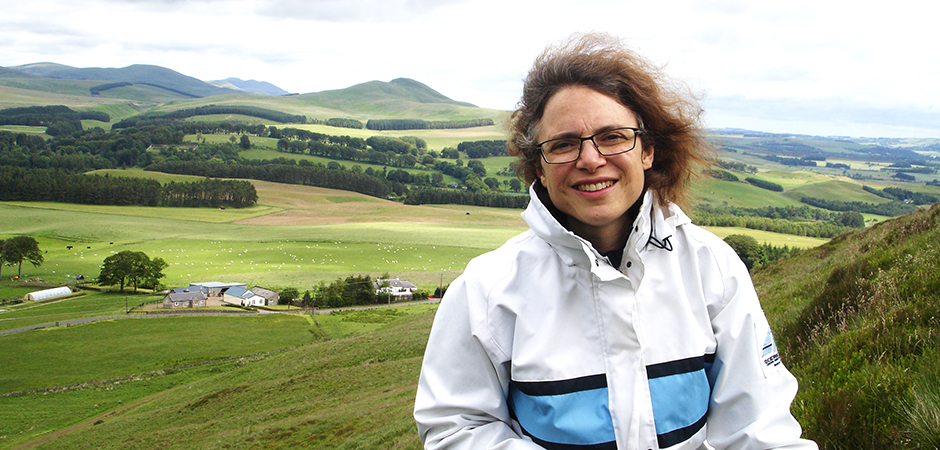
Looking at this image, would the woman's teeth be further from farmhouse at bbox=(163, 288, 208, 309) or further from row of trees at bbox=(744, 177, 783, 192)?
row of trees at bbox=(744, 177, 783, 192)

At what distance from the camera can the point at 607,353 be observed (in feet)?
5.97

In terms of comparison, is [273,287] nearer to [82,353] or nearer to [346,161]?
[82,353]

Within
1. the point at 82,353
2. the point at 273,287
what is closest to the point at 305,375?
the point at 82,353

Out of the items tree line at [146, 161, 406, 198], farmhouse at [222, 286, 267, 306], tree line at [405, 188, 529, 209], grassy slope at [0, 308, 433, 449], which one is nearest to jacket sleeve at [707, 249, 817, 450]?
grassy slope at [0, 308, 433, 449]

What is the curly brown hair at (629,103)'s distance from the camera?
2078 millimetres

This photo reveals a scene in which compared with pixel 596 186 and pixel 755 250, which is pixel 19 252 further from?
pixel 755 250

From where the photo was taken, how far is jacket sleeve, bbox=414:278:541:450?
1885 mm

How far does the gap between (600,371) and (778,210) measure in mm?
116950

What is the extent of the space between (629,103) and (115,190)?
11055 cm

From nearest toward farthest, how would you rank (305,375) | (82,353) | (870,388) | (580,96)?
(580,96) < (870,388) < (305,375) < (82,353)

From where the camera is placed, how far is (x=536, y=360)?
1.78 meters

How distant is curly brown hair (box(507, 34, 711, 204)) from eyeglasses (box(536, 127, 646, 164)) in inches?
5.8

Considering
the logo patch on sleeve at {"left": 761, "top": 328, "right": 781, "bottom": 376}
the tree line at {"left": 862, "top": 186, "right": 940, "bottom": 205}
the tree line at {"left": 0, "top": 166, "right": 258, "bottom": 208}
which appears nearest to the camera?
the logo patch on sleeve at {"left": 761, "top": 328, "right": 781, "bottom": 376}

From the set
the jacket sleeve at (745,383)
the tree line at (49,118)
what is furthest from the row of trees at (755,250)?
the tree line at (49,118)
